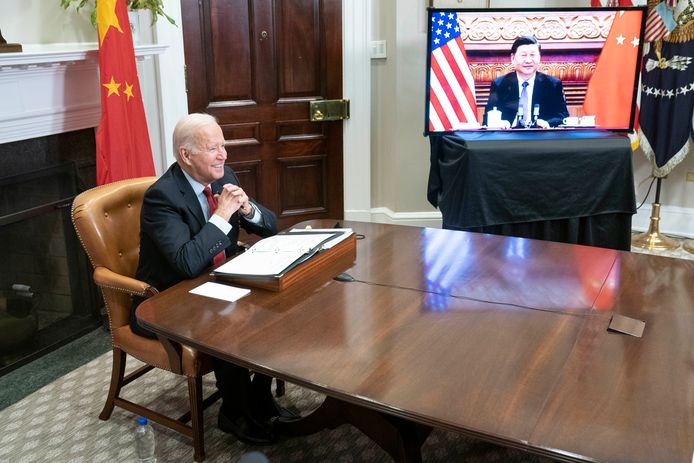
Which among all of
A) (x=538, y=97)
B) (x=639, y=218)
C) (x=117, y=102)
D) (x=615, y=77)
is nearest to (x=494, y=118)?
(x=538, y=97)

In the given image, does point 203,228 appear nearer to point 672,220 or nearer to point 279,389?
point 279,389

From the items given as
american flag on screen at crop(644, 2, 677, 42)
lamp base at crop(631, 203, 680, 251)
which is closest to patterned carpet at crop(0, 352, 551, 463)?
lamp base at crop(631, 203, 680, 251)

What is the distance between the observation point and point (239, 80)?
4.34m

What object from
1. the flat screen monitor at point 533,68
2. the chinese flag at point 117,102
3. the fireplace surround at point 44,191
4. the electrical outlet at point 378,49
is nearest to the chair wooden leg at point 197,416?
the fireplace surround at point 44,191

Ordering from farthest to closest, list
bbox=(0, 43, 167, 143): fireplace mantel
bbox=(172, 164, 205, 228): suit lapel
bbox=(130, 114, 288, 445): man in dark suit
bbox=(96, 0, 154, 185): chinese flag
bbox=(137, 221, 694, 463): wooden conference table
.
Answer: bbox=(96, 0, 154, 185): chinese flag, bbox=(0, 43, 167, 143): fireplace mantel, bbox=(172, 164, 205, 228): suit lapel, bbox=(130, 114, 288, 445): man in dark suit, bbox=(137, 221, 694, 463): wooden conference table

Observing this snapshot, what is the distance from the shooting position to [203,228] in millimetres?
2230

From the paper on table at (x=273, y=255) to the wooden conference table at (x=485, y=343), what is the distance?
0.09m

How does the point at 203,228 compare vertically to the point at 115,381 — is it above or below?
above

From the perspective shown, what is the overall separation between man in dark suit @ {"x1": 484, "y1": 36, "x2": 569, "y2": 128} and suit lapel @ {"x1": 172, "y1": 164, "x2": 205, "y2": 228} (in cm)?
213

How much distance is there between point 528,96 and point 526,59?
0.20 metres

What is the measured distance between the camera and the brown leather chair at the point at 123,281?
2.27 metres

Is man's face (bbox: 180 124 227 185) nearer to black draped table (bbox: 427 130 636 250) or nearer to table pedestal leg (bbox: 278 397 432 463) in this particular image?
table pedestal leg (bbox: 278 397 432 463)

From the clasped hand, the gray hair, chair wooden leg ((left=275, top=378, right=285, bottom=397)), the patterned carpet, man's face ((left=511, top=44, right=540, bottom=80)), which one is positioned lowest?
the patterned carpet

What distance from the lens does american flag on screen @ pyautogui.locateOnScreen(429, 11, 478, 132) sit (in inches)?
150
